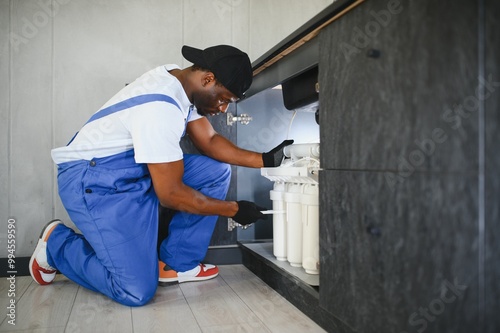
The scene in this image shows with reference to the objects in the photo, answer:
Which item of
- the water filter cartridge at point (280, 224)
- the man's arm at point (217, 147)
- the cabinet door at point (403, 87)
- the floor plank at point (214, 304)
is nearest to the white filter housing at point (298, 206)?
the water filter cartridge at point (280, 224)

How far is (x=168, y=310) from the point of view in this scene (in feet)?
4.74

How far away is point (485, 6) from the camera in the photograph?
658 mm

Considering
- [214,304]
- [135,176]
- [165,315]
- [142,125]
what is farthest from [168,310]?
[142,125]

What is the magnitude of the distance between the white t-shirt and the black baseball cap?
149mm

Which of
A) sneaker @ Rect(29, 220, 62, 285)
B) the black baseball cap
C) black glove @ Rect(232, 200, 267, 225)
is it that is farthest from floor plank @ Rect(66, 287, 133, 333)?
the black baseball cap

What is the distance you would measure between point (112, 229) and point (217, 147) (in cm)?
59

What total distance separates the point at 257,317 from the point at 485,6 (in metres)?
1.04

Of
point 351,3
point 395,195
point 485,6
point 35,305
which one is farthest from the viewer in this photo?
point 35,305

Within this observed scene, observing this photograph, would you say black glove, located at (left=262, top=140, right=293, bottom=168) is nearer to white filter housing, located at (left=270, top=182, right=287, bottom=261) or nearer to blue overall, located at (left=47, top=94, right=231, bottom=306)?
white filter housing, located at (left=270, top=182, right=287, bottom=261)

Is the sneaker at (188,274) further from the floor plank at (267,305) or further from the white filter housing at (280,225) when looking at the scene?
the white filter housing at (280,225)

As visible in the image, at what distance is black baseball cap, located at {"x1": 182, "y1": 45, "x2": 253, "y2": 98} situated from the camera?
1492 mm

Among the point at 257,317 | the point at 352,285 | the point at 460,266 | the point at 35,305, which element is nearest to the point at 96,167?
the point at 35,305

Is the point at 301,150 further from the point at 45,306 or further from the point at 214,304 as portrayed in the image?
the point at 45,306

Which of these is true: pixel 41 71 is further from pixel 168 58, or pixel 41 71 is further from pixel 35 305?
pixel 35 305
